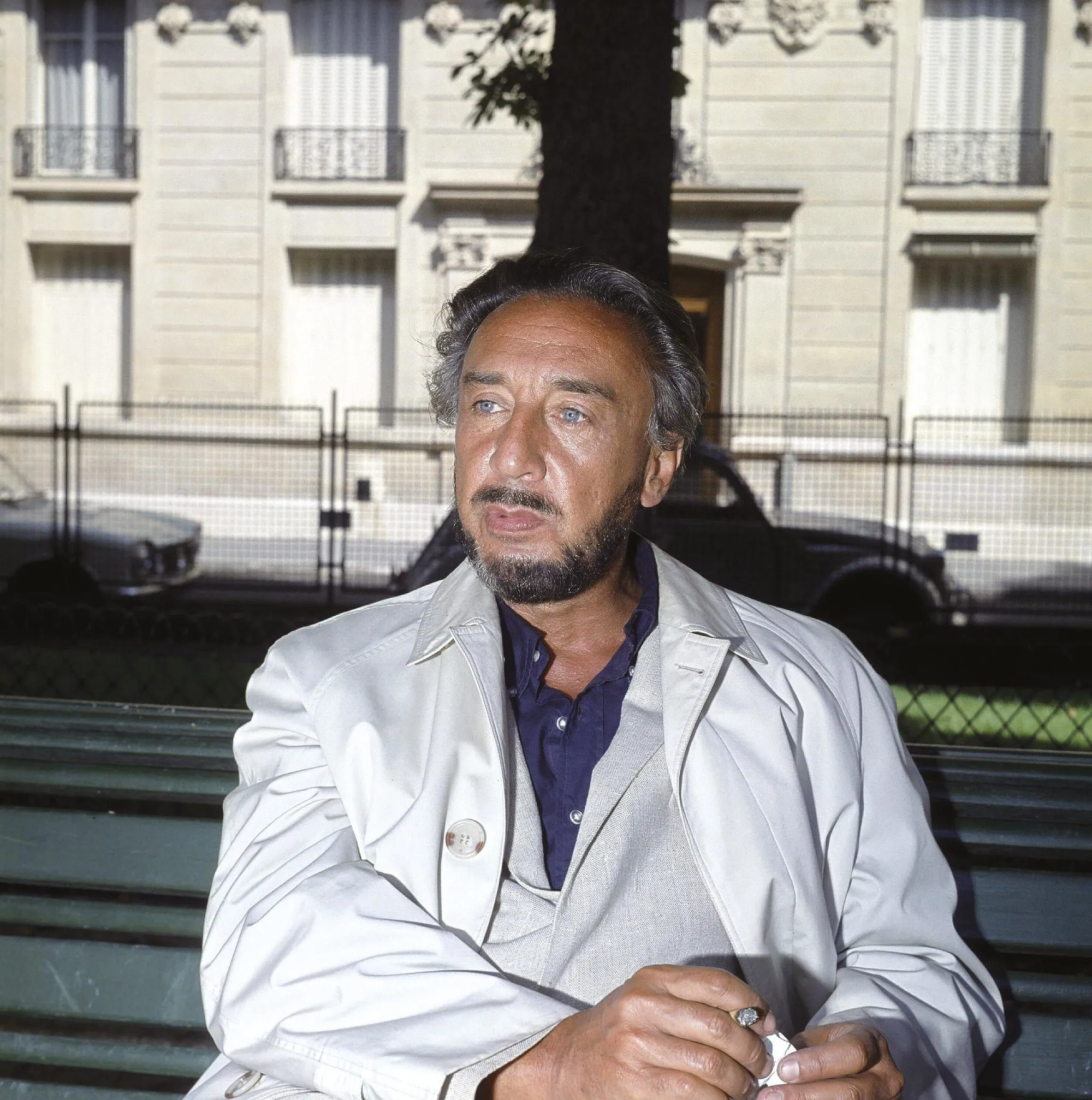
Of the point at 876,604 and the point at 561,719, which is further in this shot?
the point at 876,604

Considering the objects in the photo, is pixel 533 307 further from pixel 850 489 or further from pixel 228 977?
pixel 850 489

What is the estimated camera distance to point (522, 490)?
2146mm

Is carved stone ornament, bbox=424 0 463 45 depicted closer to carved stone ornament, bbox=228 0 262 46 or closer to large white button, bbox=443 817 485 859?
carved stone ornament, bbox=228 0 262 46

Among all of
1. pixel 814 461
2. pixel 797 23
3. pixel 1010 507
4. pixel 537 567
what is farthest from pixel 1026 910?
pixel 797 23

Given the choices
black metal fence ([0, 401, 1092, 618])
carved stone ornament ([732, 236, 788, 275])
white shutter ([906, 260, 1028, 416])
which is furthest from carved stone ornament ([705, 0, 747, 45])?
black metal fence ([0, 401, 1092, 618])

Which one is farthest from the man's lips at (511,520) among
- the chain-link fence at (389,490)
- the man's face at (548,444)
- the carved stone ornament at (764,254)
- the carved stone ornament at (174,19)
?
the carved stone ornament at (174,19)

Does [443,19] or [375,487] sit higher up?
[443,19]

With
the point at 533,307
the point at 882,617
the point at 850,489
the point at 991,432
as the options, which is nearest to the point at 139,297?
the point at 850,489

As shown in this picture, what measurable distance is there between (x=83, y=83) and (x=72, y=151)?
1.05 metres

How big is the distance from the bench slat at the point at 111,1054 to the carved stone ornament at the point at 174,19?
19.4 metres

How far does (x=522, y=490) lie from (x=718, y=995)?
0.90m

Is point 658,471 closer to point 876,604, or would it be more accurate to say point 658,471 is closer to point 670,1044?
point 670,1044

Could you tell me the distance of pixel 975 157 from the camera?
727 inches

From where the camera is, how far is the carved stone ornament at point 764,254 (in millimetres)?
18344
